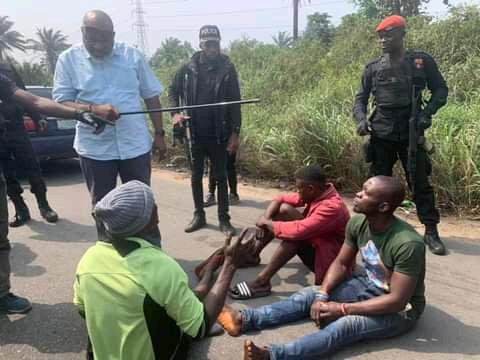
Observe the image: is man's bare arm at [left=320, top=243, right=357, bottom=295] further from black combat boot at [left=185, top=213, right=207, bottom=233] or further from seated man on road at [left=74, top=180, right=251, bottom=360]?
black combat boot at [left=185, top=213, right=207, bottom=233]

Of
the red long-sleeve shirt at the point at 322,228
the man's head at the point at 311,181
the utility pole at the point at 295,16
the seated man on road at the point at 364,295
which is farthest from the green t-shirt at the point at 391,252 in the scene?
the utility pole at the point at 295,16

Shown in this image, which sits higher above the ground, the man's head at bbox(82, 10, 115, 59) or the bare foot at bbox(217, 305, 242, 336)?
the man's head at bbox(82, 10, 115, 59)

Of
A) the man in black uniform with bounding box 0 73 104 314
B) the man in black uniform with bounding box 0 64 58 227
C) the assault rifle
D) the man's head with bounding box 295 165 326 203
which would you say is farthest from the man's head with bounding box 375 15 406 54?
the man in black uniform with bounding box 0 64 58 227

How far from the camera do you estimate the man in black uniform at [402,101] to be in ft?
12.0

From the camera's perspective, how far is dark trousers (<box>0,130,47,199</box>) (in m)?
4.88

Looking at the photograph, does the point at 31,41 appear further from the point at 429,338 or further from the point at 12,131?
the point at 429,338

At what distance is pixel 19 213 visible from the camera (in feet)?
16.1

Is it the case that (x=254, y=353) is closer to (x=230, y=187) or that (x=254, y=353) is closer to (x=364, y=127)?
(x=364, y=127)

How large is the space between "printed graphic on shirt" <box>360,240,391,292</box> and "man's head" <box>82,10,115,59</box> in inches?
81.3

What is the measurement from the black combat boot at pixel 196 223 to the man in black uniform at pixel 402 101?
1.75m

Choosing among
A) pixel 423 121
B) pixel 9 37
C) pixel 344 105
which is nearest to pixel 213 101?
pixel 423 121

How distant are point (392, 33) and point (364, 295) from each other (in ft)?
6.86

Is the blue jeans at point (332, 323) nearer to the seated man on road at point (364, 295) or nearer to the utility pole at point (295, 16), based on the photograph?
the seated man on road at point (364, 295)

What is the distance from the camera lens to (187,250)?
161 inches
